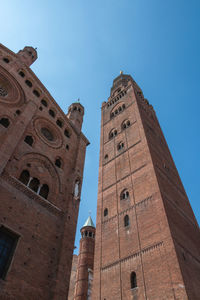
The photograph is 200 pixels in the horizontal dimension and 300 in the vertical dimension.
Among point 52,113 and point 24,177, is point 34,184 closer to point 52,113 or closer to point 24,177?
point 24,177

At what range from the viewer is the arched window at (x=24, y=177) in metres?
12.1

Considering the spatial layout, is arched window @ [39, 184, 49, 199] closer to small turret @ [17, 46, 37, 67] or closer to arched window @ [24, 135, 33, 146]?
arched window @ [24, 135, 33, 146]

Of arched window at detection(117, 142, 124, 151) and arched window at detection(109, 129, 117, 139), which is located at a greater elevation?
arched window at detection(109, 129, 117, 139)

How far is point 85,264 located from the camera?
28.2 meters

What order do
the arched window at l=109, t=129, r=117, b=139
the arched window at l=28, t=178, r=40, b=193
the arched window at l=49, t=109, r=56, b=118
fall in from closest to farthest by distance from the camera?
1. the arched window at l=28, t=178, r=40, b=193
2. the arched window at l=49, t=109, r=56, b=118
3. the arched window at l=109, t=129, r=117, b=139

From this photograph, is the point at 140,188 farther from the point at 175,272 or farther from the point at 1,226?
the point at 1,226

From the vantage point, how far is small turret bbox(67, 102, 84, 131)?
20422 millimetres

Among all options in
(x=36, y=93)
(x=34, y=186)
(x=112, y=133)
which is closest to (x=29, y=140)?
(x=34, y=186)

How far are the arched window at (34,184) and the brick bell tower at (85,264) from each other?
17553 millimetres

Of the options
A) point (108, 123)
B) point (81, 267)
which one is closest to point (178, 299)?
point (81, 267)

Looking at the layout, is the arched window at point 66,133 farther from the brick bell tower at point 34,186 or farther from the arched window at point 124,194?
the arched window at point 124,194

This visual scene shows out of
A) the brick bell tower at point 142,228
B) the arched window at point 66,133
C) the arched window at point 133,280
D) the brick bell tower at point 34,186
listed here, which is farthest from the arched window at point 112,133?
the arched window at point 133,280

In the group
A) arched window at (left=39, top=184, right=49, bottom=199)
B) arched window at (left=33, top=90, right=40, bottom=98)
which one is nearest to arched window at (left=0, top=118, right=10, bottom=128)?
arched window at (left=39, top=184, right=49, bottom=199)

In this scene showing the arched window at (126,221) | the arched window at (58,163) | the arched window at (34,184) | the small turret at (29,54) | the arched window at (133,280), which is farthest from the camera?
the small turret at (29,54)
